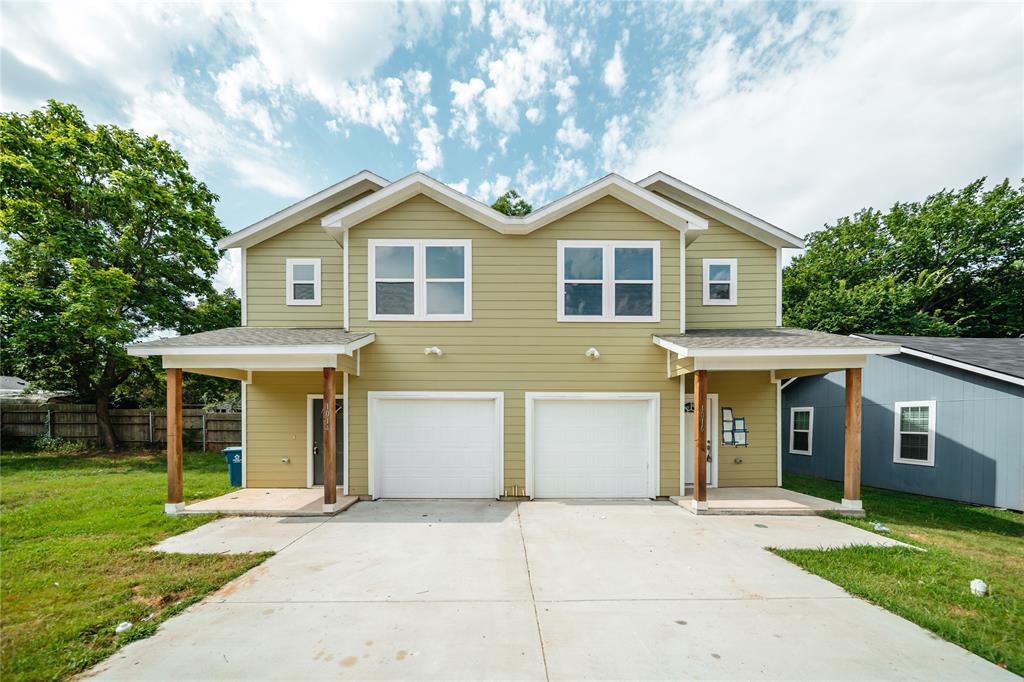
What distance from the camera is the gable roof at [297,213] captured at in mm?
8961

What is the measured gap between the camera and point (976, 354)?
9320mm

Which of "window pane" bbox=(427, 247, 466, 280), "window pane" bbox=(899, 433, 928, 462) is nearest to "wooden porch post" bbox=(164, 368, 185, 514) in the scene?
"window pane" bbox=(427, 247, 466, 280)

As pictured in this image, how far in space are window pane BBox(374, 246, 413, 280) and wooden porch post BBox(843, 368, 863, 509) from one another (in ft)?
26.9

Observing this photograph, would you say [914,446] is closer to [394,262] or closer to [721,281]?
[721,281]

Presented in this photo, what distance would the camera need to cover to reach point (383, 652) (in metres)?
3.28

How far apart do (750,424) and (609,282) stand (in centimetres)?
447

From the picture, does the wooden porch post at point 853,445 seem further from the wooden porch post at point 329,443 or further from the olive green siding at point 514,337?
the wooden porch post at point 329,443

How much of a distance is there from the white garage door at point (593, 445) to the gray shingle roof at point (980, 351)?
669 cm

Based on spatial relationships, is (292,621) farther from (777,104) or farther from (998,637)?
(777,104)

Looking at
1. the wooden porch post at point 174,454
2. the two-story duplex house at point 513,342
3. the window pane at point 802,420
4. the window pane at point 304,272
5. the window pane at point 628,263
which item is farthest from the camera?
the window pane at point 802,420

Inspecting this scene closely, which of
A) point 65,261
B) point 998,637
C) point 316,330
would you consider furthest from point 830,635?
point 65,261

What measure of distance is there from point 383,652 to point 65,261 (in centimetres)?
1754

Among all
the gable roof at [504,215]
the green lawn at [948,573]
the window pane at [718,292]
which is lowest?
the green lawn at [948,573]

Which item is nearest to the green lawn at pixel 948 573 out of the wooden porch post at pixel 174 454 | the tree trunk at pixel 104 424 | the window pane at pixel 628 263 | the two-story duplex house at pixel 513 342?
the two-story duplex house at pixel 513 342
